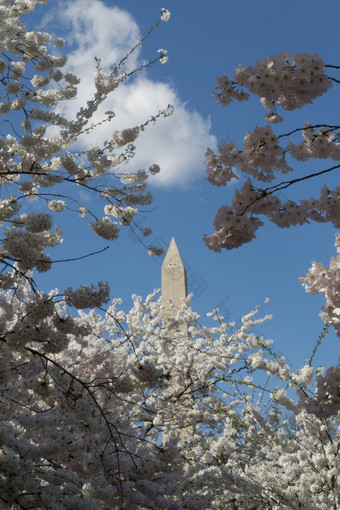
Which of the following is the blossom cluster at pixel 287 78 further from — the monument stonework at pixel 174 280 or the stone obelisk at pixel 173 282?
the monument stonework at pixel 174 280

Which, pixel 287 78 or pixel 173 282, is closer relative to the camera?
pixel 287 78

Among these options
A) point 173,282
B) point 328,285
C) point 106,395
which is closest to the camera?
point 328,285

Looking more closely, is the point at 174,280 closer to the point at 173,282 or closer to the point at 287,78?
the point at 173,282

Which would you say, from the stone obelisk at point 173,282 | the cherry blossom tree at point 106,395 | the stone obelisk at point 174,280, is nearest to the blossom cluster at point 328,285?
the cherry blossom tree at point 106,395

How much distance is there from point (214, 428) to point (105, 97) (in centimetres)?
530

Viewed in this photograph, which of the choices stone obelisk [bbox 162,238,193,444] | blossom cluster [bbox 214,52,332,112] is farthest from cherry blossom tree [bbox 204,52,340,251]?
stone obelisk [bbox 162,238,193,444]

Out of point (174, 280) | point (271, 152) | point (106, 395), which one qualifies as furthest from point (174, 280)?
point (271, 152)

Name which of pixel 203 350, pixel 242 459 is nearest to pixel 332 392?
pixel 242 459

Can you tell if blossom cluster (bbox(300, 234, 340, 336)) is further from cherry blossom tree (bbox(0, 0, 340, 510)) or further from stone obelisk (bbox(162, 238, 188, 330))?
stone obelisk (bbox(162, 238, 188, 330))

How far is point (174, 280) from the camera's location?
503 inches

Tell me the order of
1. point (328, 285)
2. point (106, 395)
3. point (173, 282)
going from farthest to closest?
1. point (173, 282)
2. point (106, 395)
3. point (328, 285)

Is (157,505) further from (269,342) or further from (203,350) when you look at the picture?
(203,350)

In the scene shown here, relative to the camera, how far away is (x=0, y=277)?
4367 millimetres

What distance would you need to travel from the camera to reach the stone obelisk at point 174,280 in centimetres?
1238
